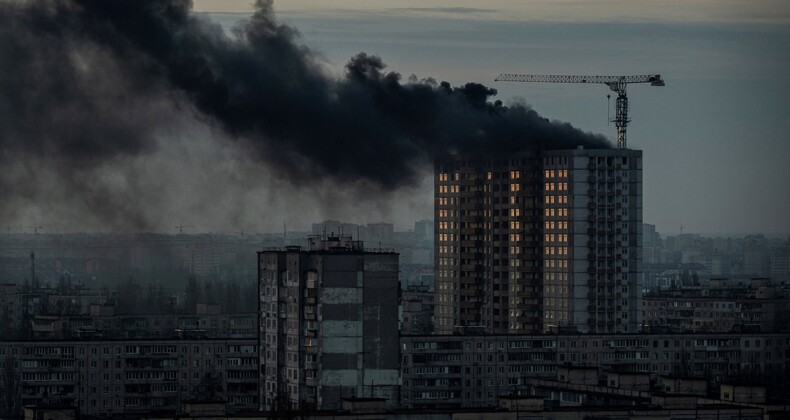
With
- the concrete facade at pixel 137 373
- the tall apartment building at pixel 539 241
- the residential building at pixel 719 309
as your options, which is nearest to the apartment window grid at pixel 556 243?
the tall apartment building at pixel 539 241

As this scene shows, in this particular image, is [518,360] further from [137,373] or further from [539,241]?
[539,241]

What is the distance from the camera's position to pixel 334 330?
2026 inches

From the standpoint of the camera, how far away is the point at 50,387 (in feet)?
198

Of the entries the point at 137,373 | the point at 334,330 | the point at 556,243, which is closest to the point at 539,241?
the point at 556,243

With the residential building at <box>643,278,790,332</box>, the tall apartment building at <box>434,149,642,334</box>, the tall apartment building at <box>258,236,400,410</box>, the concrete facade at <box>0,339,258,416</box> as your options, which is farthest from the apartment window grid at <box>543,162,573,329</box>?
the tall apartment building at <box>258,236,400,410</box>

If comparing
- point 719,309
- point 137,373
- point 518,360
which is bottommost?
point 137,373

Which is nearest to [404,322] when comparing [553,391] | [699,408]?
[553,391]

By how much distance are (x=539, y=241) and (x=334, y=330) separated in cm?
2529

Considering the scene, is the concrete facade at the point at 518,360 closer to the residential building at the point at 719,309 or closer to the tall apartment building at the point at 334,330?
the tall apartment building at the point at 334,330

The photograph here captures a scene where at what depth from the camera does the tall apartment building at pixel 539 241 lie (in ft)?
242

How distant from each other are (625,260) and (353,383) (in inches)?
966

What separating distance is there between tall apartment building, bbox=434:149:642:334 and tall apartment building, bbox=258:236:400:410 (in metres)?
19.9

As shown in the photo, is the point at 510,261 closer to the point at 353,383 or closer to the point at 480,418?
the point at 353,383

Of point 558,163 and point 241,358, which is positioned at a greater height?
point 558,163
